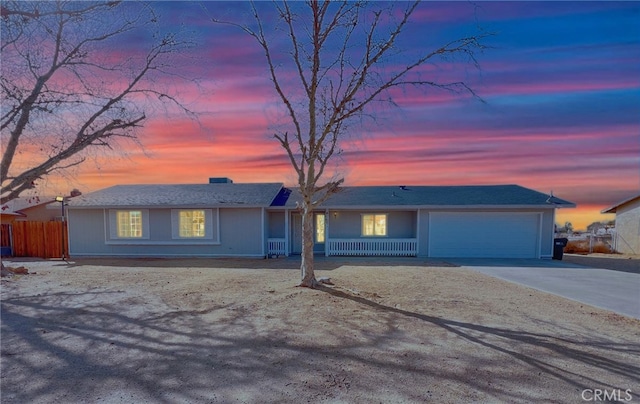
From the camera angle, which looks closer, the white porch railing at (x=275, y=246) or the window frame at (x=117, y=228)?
the window frame at (x=117, y=228)

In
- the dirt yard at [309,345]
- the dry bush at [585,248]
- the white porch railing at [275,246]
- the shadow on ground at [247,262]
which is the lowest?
the dry bush at [585,248]

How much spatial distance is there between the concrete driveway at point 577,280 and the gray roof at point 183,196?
9.36 m

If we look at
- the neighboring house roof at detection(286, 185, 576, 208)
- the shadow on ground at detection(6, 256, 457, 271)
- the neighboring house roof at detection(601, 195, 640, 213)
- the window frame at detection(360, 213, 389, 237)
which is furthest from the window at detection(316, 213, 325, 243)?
the neighboring house roof at detection(601, 195, 640, 213)

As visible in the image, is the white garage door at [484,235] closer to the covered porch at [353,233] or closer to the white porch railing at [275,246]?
the covered porch at [353,233]

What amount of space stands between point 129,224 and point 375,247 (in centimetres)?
1159

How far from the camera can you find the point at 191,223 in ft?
50.5

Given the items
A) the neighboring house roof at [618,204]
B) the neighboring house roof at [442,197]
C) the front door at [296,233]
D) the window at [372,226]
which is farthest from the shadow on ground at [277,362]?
the neighboring house roof at [618,204]

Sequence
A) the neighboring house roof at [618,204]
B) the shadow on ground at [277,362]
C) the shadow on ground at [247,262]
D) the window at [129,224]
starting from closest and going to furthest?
the shadow on ground at [277,362] → the shadow on ground at [247,262] → the window at [129,224] → the neighboring house roof at [618,204]

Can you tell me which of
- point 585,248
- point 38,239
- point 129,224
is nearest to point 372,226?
point 129,224

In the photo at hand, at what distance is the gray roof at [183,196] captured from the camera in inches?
588

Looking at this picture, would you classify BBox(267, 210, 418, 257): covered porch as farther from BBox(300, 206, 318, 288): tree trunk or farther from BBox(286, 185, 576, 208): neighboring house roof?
BBox(300, 206, 318, 288): tree trunk

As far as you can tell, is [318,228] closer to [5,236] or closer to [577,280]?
[577,280]

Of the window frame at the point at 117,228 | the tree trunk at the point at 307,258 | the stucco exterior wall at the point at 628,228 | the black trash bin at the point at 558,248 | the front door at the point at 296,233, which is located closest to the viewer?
the tree trunk at the point at 307,258

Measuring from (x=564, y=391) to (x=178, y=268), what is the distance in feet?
38.0
